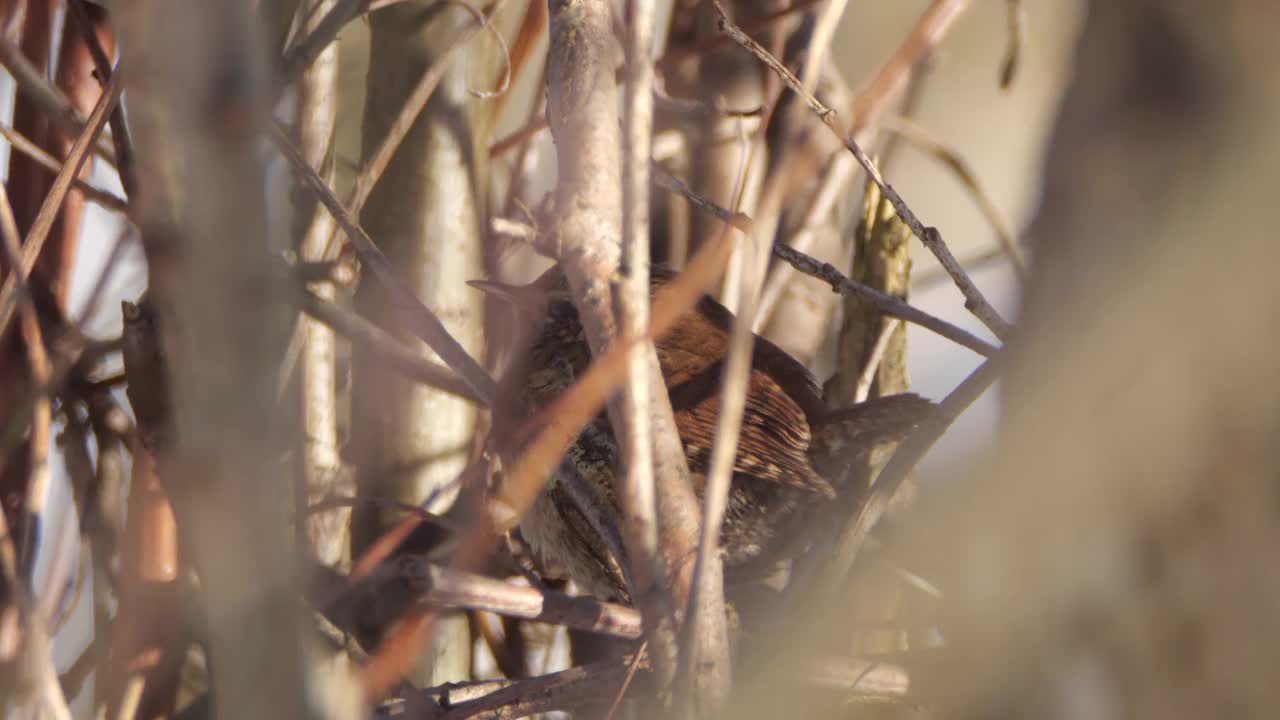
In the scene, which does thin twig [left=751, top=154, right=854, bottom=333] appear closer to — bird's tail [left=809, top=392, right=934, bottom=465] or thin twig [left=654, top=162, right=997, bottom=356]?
bird's tail [left=809, top=392, right=934, bottom=465]

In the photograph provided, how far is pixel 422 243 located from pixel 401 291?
764mm

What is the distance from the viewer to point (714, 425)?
8.30 ft

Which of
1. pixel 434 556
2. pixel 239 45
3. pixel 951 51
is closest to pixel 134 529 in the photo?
pixel 434 556

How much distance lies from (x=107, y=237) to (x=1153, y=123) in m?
2.28

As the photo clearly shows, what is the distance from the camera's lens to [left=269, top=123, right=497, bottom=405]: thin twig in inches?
63.5

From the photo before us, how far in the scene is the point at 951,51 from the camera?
12.7 ft

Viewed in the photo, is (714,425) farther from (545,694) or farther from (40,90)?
(40,90)

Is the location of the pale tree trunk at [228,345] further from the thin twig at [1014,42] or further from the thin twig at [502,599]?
the thin twig at [1014,42]

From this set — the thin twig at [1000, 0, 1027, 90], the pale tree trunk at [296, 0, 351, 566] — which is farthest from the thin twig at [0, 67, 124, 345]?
the thin twig at [1000, 0, 1027, 90]

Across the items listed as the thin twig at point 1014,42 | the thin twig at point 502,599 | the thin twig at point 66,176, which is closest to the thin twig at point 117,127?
the thin twig at point 66,176

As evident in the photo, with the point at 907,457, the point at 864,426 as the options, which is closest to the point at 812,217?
the point at 864,426

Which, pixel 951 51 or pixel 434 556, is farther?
pixel 951 51

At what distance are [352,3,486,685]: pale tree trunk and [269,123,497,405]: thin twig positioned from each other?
2.02ft

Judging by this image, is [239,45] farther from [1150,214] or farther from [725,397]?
[1150,214]
